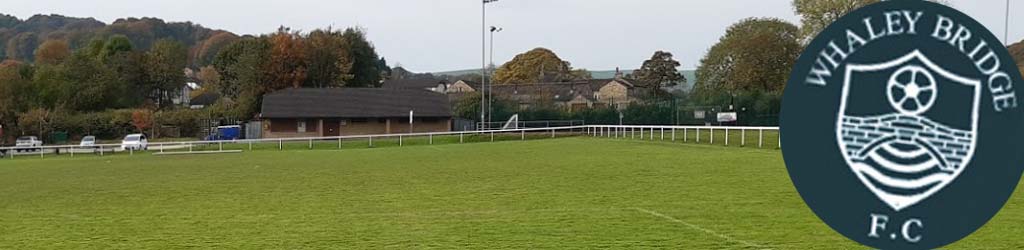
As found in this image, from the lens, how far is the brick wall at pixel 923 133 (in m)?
3.15

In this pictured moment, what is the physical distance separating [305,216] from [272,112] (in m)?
44.9

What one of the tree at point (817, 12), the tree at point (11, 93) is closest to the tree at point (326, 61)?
the tree at point (11, 93)

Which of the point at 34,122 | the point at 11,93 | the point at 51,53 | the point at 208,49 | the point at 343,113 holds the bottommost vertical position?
the point at 34,122

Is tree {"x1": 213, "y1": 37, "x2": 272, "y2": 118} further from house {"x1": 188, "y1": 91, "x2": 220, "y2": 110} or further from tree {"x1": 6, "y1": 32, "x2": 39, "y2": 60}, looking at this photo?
tree {"x1": 6, "y1": 32, "x2": 39, "y2": 60}

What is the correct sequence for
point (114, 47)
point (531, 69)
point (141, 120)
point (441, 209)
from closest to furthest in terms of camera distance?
point (441, 209), point (141, 120), point (114, 47), point (531, 69)

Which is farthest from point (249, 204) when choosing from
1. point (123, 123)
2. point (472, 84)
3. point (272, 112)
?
point (472, 84)

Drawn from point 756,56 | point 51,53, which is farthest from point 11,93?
point 756,56

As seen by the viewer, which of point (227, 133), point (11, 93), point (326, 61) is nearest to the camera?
point (227, 133)

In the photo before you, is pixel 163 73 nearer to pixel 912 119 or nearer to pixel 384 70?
pixel 384 70

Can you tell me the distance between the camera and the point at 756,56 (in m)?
63.1

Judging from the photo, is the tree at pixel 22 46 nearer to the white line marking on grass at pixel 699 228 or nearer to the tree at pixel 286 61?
the tree at pixel 286 61

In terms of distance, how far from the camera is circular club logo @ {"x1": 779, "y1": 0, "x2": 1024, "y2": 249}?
314 centimetres

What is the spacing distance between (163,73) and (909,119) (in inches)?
3240

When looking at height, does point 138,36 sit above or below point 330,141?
above
